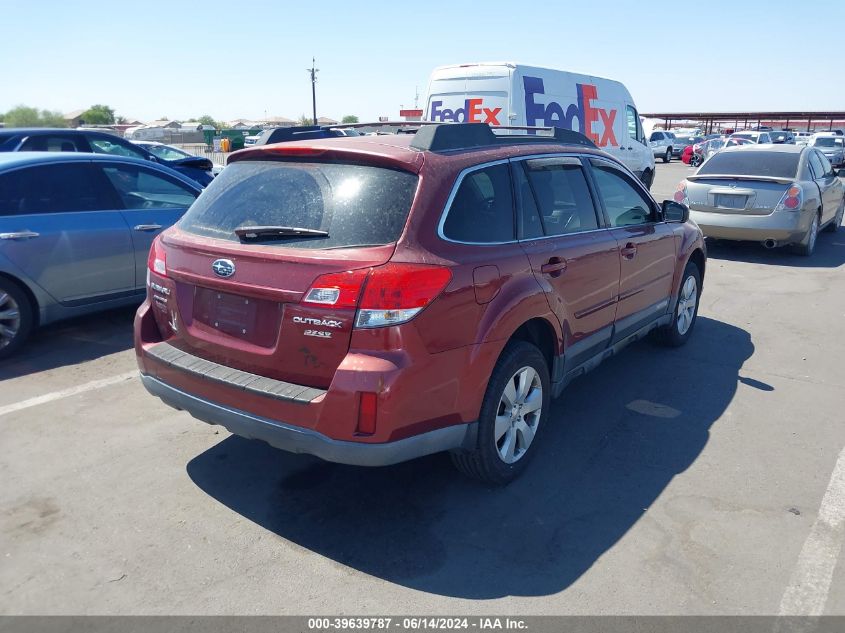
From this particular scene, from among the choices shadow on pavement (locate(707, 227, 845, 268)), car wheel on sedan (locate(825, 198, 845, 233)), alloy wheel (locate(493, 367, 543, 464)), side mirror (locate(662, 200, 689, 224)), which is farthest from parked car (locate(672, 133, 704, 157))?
alloy wheel (locate(493, 367, 543, 464))

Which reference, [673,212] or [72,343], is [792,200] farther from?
[72,343]

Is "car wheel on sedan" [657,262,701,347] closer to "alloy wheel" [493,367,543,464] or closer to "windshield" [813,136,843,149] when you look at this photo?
"alloy wheel" [493,367,543,464]

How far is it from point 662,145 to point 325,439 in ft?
127

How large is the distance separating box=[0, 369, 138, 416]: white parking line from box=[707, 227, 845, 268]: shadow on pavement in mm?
8558

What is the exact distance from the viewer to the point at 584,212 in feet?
14.9

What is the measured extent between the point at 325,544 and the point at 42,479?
5.64ft

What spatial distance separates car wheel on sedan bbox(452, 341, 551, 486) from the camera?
139 inches

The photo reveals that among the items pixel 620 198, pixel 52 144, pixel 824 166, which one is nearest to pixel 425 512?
pixel 620 198

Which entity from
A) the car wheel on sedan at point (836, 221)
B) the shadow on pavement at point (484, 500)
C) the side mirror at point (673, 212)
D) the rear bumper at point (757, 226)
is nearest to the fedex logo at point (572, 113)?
the rear bumper at point (757, 226)

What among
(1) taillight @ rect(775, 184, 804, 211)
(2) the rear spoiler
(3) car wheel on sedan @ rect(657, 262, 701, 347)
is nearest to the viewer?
(3) car wheel on sedan @ rect(657, 262, 701, 347)

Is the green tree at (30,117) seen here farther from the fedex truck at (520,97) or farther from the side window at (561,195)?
the side window at (561,195)
